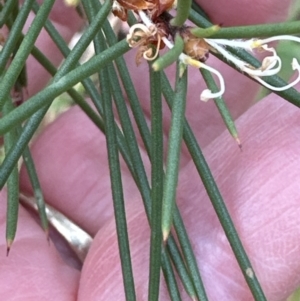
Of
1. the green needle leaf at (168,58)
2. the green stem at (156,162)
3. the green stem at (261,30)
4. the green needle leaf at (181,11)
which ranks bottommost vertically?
the green stem at (156,162)

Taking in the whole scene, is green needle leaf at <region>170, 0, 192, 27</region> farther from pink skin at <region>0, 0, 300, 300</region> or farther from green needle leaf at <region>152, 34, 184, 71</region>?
pink skin at <region>0, 0, 300, 300</region>

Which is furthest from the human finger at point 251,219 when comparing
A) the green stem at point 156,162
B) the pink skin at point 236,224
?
the green stem at point 156,162

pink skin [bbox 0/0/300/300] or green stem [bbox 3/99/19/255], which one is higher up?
green stem [bbox 3/99/19/255]

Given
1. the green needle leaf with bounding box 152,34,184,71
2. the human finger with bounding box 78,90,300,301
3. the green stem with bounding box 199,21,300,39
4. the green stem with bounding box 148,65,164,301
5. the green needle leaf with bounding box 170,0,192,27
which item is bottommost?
the human finger with bounding box 78,90,300,301

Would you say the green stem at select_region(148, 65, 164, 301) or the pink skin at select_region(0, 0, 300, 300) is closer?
the green stem at select_region(148, 65, 164, 301)

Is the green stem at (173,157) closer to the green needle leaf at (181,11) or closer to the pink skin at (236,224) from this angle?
the green needle leaf at (181,11)

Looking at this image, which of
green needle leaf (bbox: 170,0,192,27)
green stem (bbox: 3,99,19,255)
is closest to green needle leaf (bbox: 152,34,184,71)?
green needle leaf (bbox: 170,0,192,27)

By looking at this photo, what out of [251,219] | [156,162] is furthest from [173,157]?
[251,219]

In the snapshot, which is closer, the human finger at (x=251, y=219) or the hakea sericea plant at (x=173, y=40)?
the hakea sericea plant at (x=173, y=40)

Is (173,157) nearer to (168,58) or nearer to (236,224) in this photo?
(168,58)

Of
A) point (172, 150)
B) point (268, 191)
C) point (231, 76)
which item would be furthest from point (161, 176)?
point (231, 76)

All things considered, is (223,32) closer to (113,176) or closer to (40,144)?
(113,176)

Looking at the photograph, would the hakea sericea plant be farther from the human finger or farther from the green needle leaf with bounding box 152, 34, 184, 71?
the human finger
